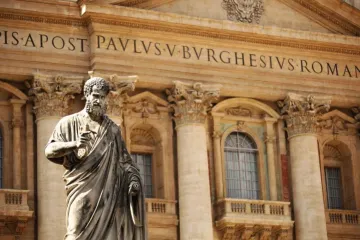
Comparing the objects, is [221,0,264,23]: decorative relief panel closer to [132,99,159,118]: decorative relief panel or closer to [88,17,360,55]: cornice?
[88,17,360,55]: cornice

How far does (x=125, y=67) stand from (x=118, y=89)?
31.0 inches

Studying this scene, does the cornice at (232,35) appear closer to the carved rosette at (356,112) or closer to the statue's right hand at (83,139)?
the carved rosette at (356,112)

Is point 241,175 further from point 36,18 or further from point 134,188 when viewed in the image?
point 134,188

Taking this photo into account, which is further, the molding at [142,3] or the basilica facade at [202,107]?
the molding at [142,3]

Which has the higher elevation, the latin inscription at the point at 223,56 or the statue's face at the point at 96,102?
the latin inscription at the point at 223,56

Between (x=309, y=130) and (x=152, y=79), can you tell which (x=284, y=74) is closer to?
(x=309, y=130)

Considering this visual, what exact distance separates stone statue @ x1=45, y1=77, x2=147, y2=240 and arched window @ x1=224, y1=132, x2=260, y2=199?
23190 mm

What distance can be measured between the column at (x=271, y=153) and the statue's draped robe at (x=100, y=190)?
23.6m

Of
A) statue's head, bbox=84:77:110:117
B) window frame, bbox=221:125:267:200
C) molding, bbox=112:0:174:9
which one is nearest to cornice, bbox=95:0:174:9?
molding, bbox=112:0:174:9

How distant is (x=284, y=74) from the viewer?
3616cm

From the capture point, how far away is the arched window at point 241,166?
116 feet

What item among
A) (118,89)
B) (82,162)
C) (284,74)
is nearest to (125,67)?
(118,89)

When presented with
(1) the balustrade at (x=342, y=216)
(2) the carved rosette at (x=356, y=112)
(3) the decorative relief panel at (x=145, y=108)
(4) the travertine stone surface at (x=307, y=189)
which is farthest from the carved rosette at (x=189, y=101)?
(2) the carved rosette at (x=356, y=112)

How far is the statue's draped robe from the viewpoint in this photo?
11.6m
